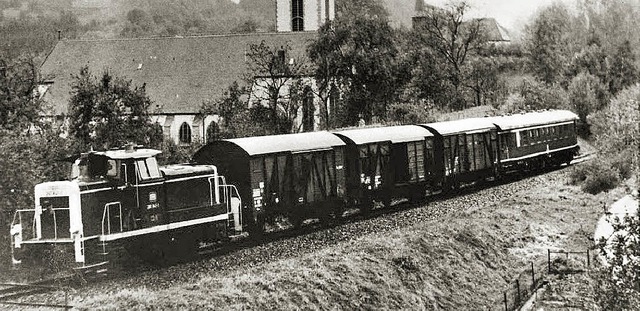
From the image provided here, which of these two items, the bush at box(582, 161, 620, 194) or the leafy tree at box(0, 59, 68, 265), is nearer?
the leafy tree at box(0, 59, 68, 265)

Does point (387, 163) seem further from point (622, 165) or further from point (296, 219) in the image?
point (622, 165)

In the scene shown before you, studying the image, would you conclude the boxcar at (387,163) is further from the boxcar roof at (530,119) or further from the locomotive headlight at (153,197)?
the locomotive headlight at (153,197)

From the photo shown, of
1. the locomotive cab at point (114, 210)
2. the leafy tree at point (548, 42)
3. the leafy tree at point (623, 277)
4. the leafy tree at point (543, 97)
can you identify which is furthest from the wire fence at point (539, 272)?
the leafy tree at point (548, 42)

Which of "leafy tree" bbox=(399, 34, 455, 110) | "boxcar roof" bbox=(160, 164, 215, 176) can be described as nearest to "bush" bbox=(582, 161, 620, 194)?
"boxcar roof" bbox=(160, 164, 215, 176)

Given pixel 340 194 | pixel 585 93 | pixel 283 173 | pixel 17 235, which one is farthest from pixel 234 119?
pixel 17 235

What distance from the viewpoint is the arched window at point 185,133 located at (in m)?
59.0

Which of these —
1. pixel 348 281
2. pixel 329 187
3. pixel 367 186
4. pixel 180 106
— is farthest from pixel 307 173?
pixel 180 106

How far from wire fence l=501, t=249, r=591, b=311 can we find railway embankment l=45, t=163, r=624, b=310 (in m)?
0.35

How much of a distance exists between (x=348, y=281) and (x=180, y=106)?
4510 centimetres

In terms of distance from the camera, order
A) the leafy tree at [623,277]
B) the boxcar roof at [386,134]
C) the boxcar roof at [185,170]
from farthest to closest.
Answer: the boxcar roof at [386,134] → the boxcar roof at [185,170] → the leafy tree at [623,277]

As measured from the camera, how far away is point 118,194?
16.5m

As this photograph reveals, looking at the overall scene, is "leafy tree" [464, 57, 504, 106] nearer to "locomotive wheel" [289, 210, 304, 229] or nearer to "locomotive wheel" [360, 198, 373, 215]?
"locomotive wheel" [360, 198, 373, 215]

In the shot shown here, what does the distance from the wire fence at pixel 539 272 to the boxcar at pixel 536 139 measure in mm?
11065

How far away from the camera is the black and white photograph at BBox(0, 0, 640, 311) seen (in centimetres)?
1614
